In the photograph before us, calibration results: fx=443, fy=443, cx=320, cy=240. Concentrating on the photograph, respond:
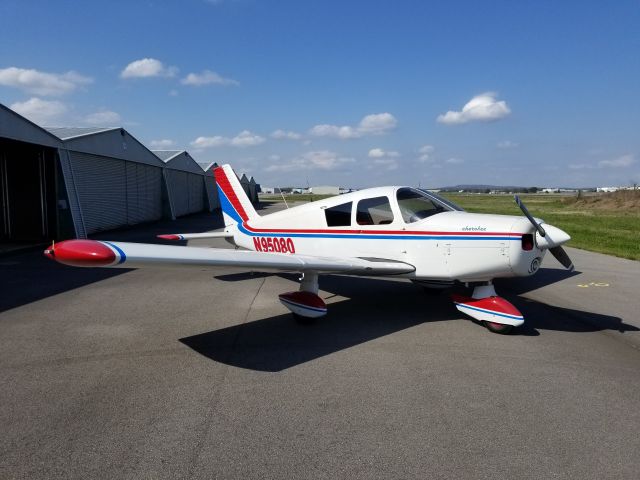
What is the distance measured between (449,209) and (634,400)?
3428 millimetres

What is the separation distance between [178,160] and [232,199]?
24862 mm

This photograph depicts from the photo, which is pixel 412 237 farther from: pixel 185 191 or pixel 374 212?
pixel 185 191

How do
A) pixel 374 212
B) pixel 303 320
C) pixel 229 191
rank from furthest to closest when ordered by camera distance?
1. pixel 229 191
2. pixel 374 212
3. pixel 303 320

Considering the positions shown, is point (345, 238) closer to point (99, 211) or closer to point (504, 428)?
point (504, 428)

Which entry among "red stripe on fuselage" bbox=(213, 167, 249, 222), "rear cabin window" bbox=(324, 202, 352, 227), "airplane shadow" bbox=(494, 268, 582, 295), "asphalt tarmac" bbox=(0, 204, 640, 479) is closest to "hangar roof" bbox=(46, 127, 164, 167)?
"red stripe on fuselage" bbox=(213, 167, 249, 222)

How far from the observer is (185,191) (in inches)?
1356

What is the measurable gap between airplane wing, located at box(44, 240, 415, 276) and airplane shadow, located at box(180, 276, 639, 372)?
2.72 ft

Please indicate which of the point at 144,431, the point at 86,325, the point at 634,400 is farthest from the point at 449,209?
the point at 86,325

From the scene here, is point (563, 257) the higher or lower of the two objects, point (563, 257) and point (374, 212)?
the lower

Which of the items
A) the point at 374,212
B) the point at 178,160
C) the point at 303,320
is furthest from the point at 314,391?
the point at 178,160

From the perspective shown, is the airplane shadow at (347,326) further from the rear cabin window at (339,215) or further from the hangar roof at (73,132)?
→ the hangar roof at (73,132)

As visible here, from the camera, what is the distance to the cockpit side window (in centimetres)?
641

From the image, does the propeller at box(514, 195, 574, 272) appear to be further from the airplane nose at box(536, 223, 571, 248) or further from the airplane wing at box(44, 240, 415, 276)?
the airplane wing at box(44, 240, 415, 276)

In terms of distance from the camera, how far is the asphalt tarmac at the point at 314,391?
302cm
